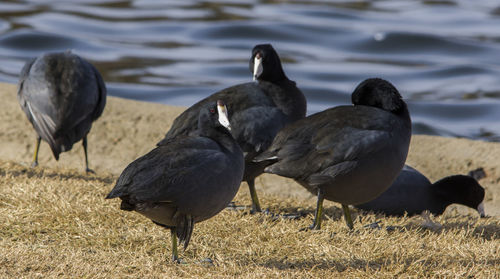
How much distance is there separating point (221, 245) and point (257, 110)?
1406 mm

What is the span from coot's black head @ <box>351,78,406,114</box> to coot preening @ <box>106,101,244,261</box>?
1.31 m

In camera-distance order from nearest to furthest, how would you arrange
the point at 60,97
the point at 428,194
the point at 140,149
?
the point at 428,194, the point at 60,97, the point at 140,149

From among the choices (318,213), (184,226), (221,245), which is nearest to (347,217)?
(318,213)

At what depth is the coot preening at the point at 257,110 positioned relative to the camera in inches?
212

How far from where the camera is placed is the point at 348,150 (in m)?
4.66

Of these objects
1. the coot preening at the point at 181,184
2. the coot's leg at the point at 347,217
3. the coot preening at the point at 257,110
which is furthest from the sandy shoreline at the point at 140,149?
the coot preening at the point at 181,184

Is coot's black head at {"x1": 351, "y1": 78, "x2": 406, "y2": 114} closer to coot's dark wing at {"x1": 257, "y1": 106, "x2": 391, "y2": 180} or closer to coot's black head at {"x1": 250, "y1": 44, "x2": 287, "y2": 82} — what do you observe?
coot's dark wing at {"x1": 257, "y1": 106, "x2": 391, "y2": 180}

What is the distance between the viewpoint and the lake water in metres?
13.9

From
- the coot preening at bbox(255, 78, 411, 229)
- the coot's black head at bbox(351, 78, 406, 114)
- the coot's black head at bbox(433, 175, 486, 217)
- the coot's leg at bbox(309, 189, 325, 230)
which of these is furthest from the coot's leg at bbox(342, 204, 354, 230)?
the coot's black head at bbox(433, 175, 486, 217)

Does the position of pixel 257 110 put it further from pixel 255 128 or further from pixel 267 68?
pixel 267 68

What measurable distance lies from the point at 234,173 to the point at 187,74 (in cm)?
1119

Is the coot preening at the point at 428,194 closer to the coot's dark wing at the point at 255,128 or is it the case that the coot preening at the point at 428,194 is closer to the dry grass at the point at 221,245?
the dry grass at the point at 221,245

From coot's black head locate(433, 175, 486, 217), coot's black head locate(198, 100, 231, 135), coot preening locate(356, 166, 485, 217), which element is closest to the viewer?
coot's black head locate(198, 100, 231, 135)

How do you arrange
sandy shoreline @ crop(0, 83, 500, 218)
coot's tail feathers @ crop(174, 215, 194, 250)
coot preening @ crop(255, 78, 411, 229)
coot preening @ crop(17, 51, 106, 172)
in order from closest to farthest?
coot's tail feathers @ crop(174, 215, 194, 250) < coot preening @ crop(255, 78, 411, 229) < coot preening @ crop(17, 51, 106, 172) < sandy shoreline @ crop(0, 83, 500, 218)
